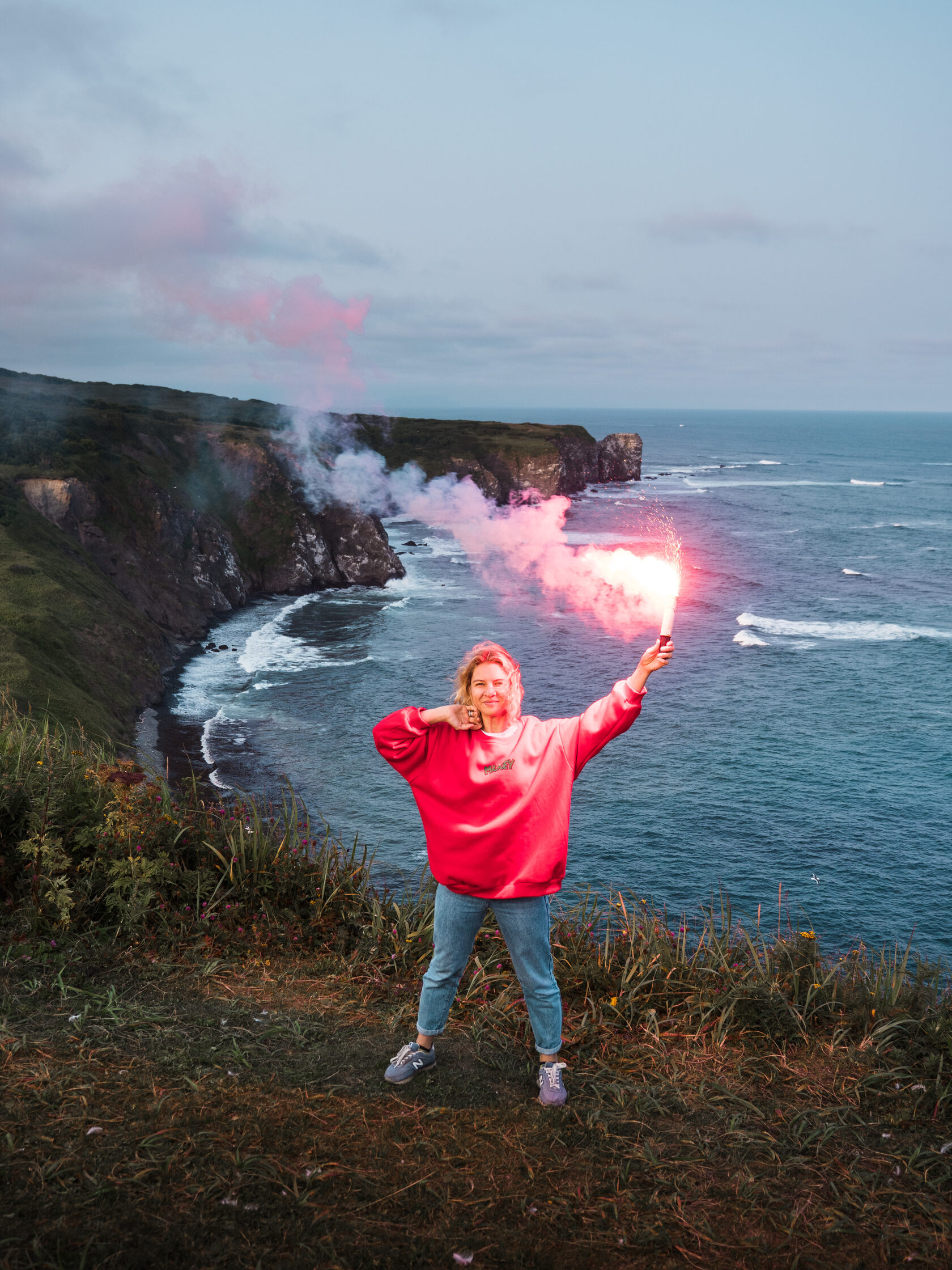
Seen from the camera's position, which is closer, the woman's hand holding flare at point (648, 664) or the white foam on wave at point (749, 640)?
the woman's hand holding flare at point (648, 664)

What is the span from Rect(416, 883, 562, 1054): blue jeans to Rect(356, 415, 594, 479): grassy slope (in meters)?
97.4

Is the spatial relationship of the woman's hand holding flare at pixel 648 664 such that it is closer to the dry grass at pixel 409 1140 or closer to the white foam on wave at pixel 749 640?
the dry grass at pixel 409 1140

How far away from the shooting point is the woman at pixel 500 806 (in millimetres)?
5531

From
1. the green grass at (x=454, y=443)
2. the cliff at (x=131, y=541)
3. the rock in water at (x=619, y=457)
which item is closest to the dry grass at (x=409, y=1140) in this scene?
the cliff at (x=131, y=541)

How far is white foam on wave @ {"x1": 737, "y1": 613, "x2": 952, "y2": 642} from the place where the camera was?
60938 millimetres

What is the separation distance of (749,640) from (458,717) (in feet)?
189

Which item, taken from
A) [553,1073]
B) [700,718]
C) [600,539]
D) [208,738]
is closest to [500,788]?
[553,1073]

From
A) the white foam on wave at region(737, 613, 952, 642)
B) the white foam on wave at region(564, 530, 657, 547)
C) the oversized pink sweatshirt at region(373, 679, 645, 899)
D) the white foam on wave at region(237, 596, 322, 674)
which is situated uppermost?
the oversized pink sweatshirt at region(373, 679, 645, 899)

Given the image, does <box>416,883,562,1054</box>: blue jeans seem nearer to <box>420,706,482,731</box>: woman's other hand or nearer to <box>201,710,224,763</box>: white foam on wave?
<box>420,706,482,731</box>: woman's other hand

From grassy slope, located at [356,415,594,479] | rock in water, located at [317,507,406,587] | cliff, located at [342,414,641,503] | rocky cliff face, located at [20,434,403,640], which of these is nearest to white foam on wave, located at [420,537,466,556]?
cliff, located at [342,414,641,503]

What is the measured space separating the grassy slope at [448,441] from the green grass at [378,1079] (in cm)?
9524

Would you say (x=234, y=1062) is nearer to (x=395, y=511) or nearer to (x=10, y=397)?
(x=10, y=397)

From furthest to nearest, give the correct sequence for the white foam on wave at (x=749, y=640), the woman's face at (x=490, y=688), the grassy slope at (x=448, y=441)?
the grassy slope at (x=448, y=441)
the white foam on wave at (x=749, y=640)
the woman's face at (x=490, y=688)

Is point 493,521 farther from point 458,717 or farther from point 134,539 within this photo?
point 458,717
